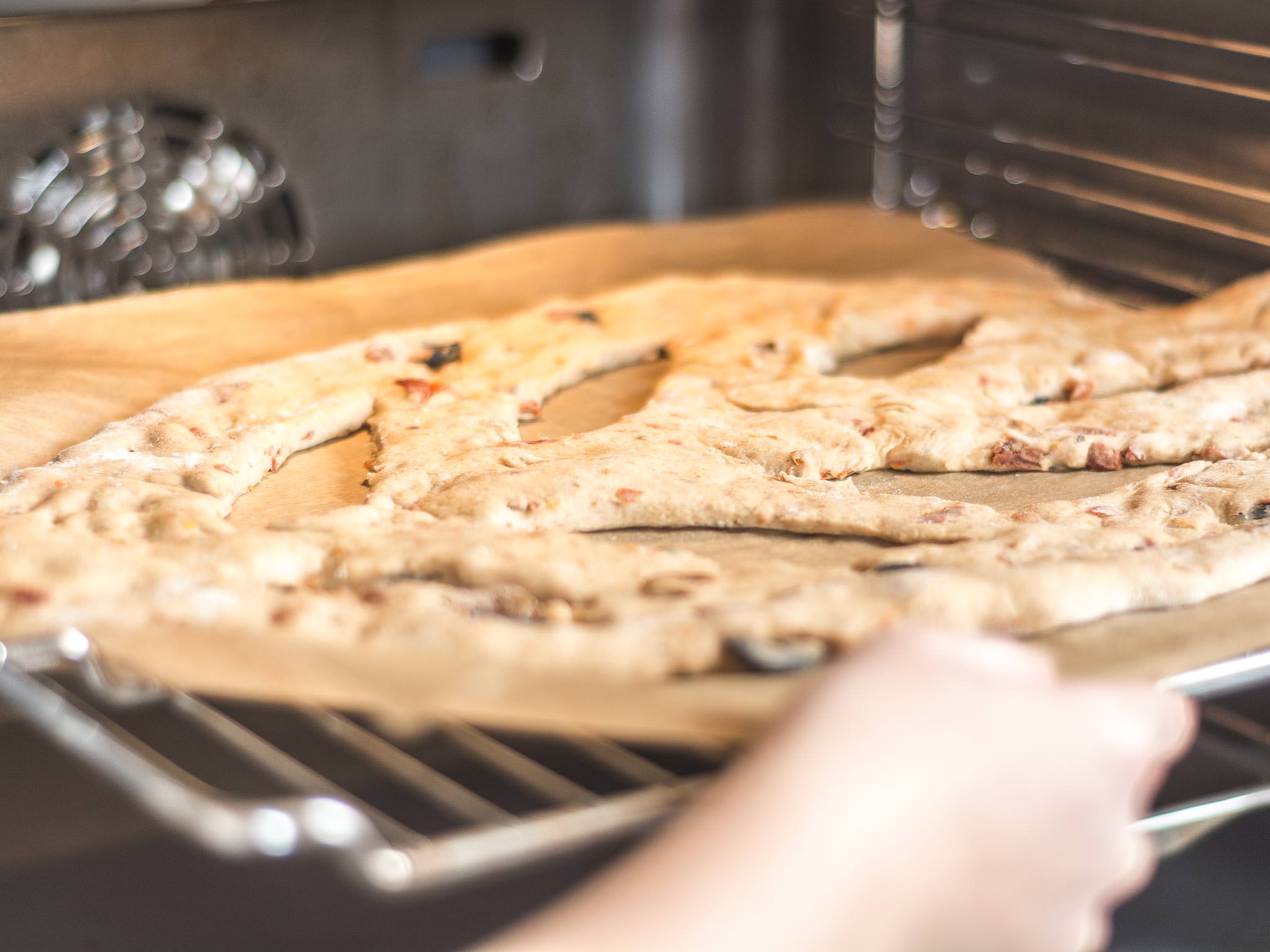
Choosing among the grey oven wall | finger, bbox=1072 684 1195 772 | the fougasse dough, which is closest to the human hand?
finger, bbox=1072 684 1195 772

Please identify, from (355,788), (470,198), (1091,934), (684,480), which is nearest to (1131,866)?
(1091,934)

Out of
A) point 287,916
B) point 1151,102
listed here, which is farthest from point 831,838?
point 1151,102

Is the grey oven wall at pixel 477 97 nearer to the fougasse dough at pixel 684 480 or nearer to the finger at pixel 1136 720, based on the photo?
the fougasse dough at pixel 684 480

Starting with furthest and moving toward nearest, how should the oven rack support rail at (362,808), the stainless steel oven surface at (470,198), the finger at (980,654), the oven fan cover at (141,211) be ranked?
the oven fan cover at (141,211)
the stainless steel oven surface at (470,198)
the finger at (980,654)
the oven rack support rail at (362,808)

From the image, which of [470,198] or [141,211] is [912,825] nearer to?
[141,211]

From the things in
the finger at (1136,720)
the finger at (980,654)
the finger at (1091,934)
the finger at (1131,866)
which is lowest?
the finger at (1091,934)

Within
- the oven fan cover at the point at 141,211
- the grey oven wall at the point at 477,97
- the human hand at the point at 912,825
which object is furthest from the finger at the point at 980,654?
the oven fan cover at the point at 141,211

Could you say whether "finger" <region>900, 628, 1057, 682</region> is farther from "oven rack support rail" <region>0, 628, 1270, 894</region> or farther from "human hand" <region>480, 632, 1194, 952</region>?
"oven rack support rail" <region>0, 628, 1270, 894</region>
